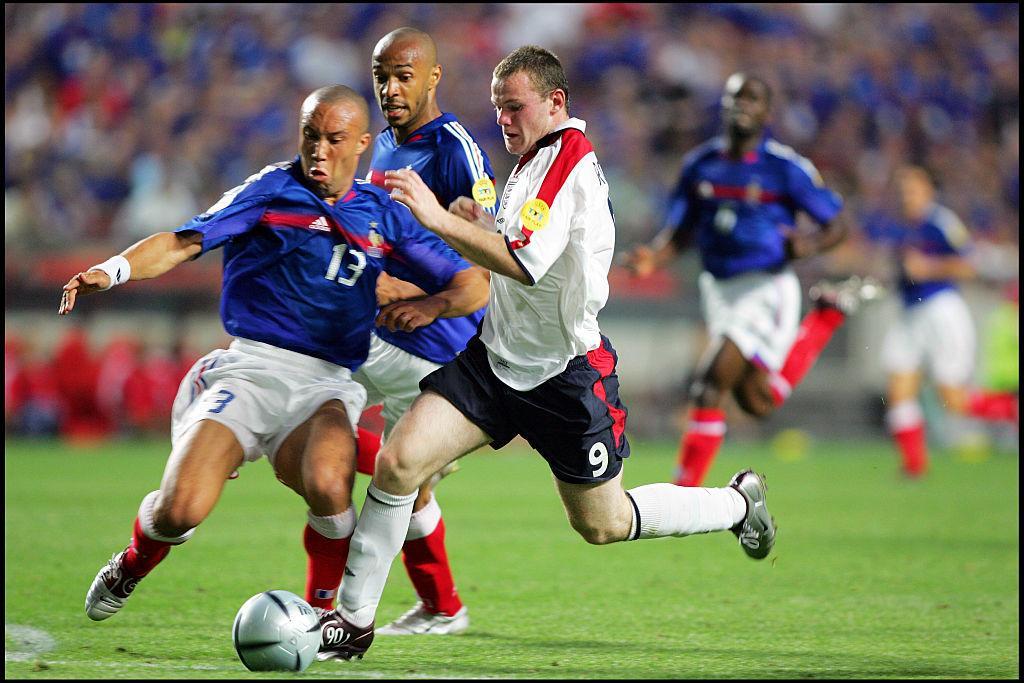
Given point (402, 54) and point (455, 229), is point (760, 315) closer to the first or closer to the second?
point (402, 54)

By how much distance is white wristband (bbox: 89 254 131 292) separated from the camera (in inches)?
178

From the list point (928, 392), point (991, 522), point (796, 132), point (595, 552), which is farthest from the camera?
point (796, 132)

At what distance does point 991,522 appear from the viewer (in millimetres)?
9172

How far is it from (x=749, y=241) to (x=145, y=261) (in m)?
5.14

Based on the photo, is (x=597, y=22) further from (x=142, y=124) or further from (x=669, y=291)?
(x=142, y=124)

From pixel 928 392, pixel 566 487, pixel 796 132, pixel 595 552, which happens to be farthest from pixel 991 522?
pixel 796 132

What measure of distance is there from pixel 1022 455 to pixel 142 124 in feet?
38.7

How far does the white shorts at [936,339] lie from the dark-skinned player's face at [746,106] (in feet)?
14.3

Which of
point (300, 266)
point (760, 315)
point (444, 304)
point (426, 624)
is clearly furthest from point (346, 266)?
point (760, 315)

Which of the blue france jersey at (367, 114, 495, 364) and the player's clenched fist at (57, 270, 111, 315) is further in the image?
the blue france jersey at (367, 114, 495, 364)

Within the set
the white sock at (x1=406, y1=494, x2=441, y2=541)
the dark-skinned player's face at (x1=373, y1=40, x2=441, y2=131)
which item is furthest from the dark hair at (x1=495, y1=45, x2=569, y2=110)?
the white sock at (x1=406, y1=494, x2=441, y2=541)

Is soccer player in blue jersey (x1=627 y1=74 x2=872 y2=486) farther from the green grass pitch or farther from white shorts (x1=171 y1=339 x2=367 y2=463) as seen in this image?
white shorts (x1=171 y1=339 x2=367 y2=463)

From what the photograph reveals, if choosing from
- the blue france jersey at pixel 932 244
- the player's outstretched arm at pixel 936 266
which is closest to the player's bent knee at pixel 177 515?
the player's outstretched arm at pixel 936 266

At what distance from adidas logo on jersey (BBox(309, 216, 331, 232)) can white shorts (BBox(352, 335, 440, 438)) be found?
69 cm
